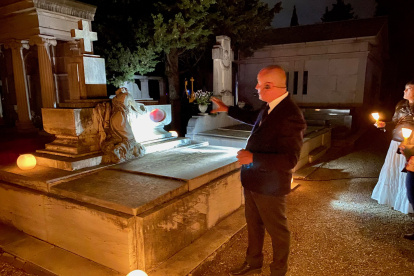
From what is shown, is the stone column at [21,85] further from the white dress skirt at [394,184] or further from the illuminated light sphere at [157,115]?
the white dress skirt at [394,184]

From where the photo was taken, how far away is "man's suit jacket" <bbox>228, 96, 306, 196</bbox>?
7.98ft

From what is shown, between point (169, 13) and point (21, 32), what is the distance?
5.26m

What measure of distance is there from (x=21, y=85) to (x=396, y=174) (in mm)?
12197

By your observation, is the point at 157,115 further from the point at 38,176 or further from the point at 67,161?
the point at 38,176

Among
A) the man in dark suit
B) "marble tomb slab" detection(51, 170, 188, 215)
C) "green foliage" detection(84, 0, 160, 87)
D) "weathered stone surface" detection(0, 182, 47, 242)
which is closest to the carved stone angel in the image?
"marble tomb slab" detection(51, 170, 188, 215)

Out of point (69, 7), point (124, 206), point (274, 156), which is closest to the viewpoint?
point (274, 156)

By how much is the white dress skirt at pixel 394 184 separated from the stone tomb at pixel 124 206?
2488 mm

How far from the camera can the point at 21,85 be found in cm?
1080

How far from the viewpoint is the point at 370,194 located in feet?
18.1

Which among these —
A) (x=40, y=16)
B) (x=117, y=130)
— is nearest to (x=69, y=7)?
(x=40, y=16)

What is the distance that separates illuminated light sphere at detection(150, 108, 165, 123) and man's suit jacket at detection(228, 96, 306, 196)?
3966 millimetres

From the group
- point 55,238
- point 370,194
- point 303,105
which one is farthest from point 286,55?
point 55,238

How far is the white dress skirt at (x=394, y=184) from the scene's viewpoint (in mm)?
4555

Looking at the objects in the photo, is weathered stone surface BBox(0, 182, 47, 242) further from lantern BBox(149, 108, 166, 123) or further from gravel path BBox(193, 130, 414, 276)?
lantern BBox(149, 108, 166, 123)
